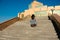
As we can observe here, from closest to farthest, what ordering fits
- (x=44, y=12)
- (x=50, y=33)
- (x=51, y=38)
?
(x=51, y=38) < (x=50, y=33) < (x=44, y=12)

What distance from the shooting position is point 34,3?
131 ft

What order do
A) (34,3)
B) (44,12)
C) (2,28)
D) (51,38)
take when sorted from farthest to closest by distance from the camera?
(34,3) → (44,12) → (2,28) → (51,38)

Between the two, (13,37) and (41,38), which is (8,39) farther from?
(41,38)

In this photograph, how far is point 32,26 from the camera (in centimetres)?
1456

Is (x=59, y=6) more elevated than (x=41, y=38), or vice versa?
(x=59, y=6)

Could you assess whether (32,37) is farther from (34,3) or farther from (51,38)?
(34,3)

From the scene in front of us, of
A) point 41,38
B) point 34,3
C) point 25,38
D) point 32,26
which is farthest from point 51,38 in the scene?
point 34,3

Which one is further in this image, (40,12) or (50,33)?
(40,12)

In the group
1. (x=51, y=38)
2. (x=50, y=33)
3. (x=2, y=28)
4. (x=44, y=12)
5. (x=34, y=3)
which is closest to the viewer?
(x=51, y=38)

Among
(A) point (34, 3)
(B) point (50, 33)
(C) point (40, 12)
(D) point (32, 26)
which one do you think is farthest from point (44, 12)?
(B) point (50, 33)

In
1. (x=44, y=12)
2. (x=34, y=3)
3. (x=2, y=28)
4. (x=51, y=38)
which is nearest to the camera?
(x=51, y=38)

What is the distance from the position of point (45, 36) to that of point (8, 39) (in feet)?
6.33

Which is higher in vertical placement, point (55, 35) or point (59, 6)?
point (59, 6)

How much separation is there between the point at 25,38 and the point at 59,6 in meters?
24.0
